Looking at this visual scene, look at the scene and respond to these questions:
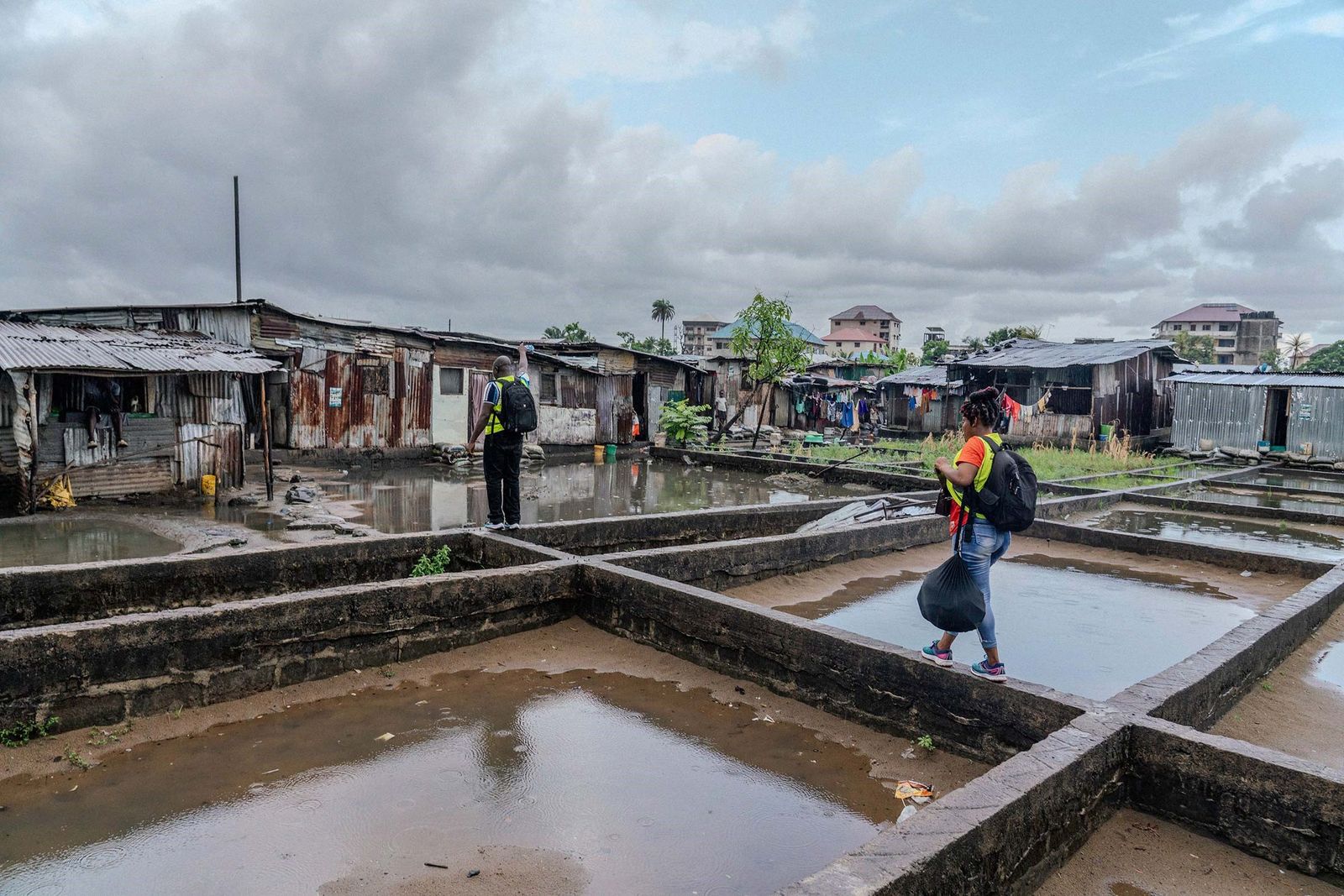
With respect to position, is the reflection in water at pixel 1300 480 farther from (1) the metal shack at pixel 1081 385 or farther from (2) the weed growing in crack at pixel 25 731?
(2) the weed growing in crack at pixel 25 731

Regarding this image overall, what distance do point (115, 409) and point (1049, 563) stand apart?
14162 millimetres

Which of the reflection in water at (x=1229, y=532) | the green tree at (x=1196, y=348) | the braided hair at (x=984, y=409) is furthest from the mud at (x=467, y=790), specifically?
the green tree at (x=1196, y=348)

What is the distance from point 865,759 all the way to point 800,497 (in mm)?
11593

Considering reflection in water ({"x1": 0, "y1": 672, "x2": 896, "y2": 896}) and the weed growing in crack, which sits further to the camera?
the weed growing in crack

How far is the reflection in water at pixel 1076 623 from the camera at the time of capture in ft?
19.1

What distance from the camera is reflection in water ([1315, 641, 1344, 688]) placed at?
5750 millimetres

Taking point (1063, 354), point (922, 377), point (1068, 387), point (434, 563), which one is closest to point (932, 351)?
point (922, 377)

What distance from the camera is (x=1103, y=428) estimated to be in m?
25.8

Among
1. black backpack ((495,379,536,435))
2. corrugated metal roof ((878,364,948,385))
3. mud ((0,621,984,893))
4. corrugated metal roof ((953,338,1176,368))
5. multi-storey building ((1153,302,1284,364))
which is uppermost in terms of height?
multi-storey building ((1153,302,1284,364))

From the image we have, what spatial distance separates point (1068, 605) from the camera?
7.65 m

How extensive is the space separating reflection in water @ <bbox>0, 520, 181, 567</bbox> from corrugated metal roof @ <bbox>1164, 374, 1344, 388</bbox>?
28.2 metres

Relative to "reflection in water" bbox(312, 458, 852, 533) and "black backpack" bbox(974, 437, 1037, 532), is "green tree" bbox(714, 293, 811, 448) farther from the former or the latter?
"black backpack" bbox(974, 437, 1037, 532)

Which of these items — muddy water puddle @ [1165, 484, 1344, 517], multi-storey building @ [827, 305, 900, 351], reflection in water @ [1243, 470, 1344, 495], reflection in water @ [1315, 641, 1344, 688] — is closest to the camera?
reflection in water @ [1315, 641, 1344, 688]

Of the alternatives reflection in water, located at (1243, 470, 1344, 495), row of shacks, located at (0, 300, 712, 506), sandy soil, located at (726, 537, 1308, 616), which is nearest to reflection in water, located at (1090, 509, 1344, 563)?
sandy soil, located at (726, 537, 1308, 616)
